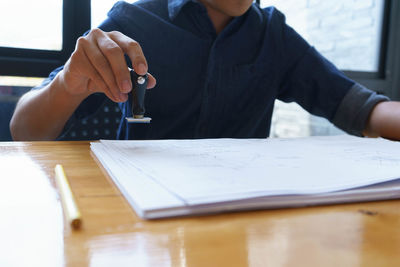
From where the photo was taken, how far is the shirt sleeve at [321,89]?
84 centimetres

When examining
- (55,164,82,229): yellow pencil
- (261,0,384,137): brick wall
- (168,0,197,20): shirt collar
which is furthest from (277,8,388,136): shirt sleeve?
(261,0,384,137): brick wall

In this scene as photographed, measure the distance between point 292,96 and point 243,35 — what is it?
0.76 feet

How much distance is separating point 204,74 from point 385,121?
430mm

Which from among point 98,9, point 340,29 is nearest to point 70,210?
point 98,9

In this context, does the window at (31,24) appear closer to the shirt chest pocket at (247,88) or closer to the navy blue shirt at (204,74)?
the navy blue shirt at (204,74)

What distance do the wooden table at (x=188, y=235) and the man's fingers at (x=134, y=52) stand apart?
23 cm

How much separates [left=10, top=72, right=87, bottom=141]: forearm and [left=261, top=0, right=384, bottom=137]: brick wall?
1.48m

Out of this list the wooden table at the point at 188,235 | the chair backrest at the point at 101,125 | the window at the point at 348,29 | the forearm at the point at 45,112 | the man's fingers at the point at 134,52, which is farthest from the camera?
the window at the point at 348,29

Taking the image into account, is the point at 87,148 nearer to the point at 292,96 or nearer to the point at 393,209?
the point at 393,209

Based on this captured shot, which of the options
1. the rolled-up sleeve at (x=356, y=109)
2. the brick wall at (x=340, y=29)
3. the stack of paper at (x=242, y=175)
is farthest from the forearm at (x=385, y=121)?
the brick wall at (x=340, y=29)

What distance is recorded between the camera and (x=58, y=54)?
52.5 inches

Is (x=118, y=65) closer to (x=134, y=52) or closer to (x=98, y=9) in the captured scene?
(x=134, y=52)

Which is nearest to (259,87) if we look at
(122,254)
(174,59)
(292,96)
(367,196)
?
(292,96)

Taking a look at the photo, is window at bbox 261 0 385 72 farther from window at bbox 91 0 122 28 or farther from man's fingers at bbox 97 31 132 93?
man's fingers at bbox 97 31 132 93
